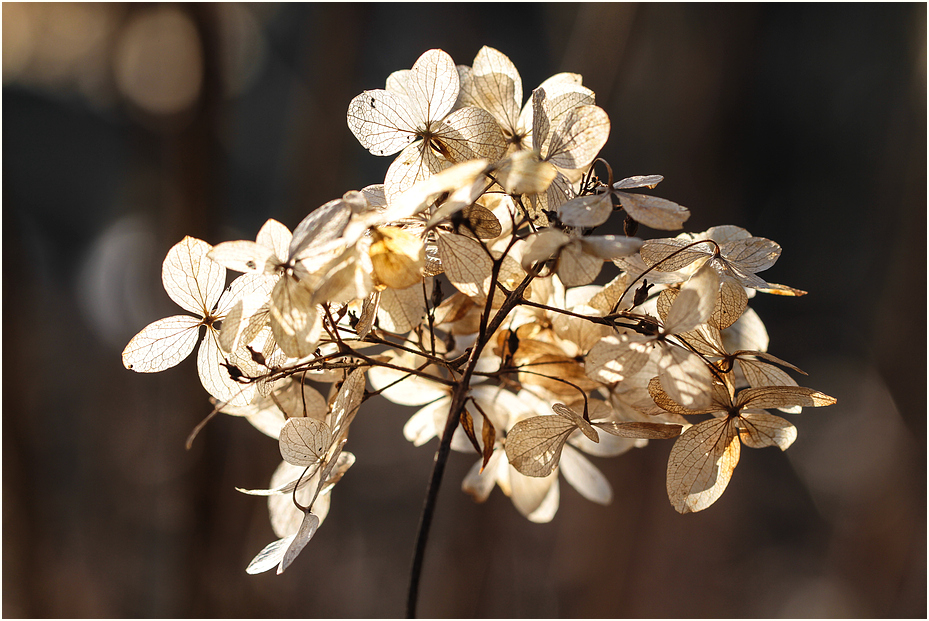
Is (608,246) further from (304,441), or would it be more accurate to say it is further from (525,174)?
(304,441)

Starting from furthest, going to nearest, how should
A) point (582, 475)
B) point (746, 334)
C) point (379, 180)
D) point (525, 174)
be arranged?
point (379, 180) → point (582, 475) → point (746, 334) → point (525, 174)

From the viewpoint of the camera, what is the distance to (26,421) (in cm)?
112

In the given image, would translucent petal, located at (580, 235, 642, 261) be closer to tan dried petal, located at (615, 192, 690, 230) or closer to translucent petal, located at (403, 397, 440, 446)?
tan dried petal, located at (615, 192, 690, 230)

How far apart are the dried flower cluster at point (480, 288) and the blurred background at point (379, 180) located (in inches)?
35.7

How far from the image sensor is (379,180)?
52.6 inches

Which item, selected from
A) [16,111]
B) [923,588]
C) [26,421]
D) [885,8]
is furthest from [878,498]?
[16,111]

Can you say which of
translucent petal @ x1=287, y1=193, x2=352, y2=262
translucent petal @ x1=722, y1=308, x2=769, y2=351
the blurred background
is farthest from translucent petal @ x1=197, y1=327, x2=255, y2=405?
the blurred background

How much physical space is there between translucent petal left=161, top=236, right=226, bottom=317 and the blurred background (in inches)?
35.3

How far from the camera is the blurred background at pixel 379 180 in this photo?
111 cm

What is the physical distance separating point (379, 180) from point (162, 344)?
1.11 m

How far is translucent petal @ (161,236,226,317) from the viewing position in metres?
0.28

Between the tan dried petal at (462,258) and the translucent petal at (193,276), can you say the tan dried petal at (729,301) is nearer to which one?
the tan dried petal at (462,258)

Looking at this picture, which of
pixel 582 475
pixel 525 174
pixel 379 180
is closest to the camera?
pixel 525 174

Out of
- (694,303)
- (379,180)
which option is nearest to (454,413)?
(694,303)
